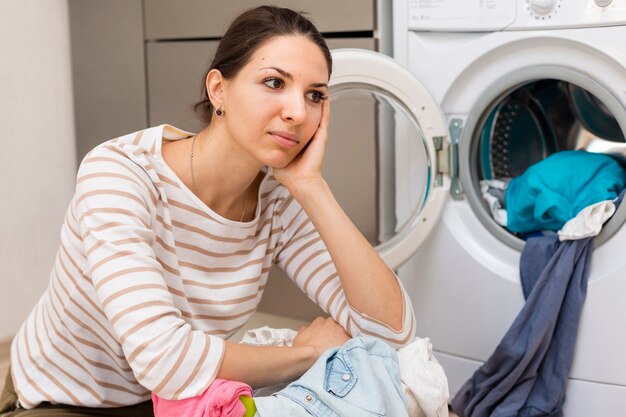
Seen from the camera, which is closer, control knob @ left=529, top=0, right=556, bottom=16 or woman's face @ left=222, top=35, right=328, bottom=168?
woman's face @ left=222, top=35, right=328, bottom=168

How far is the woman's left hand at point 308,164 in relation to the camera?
1282 millimetres

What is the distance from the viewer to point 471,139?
1732mm

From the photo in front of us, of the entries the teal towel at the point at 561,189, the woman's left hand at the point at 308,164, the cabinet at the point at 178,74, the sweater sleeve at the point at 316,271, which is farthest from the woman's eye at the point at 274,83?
the teal towel at the point at 561,189

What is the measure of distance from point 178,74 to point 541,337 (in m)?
1.23

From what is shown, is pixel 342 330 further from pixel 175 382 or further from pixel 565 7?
pixel 565 7

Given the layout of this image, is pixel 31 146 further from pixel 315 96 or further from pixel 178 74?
pixel 315 96

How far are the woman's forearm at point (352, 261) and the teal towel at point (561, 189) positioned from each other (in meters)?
0.54

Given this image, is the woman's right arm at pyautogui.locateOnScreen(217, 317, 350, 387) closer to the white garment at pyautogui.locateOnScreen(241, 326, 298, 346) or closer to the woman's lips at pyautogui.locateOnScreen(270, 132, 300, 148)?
the white garment at pyautogui.locateOnScreen(241, 326, 298, 346)

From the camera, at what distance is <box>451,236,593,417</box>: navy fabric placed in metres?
1.59

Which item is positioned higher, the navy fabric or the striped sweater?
the striped sweater

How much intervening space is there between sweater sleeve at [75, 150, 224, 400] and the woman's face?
0.68ft

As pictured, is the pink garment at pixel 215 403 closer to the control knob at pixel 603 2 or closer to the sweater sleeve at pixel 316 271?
the sweater sleeve at pixel 316 271

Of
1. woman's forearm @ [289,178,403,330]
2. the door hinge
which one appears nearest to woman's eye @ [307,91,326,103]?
woman's forearm @ [289,178,403,330]

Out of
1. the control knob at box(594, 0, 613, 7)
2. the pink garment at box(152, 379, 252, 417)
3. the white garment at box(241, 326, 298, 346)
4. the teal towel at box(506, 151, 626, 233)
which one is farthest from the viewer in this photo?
the teal towel at box(506, 151, 626, 233)
